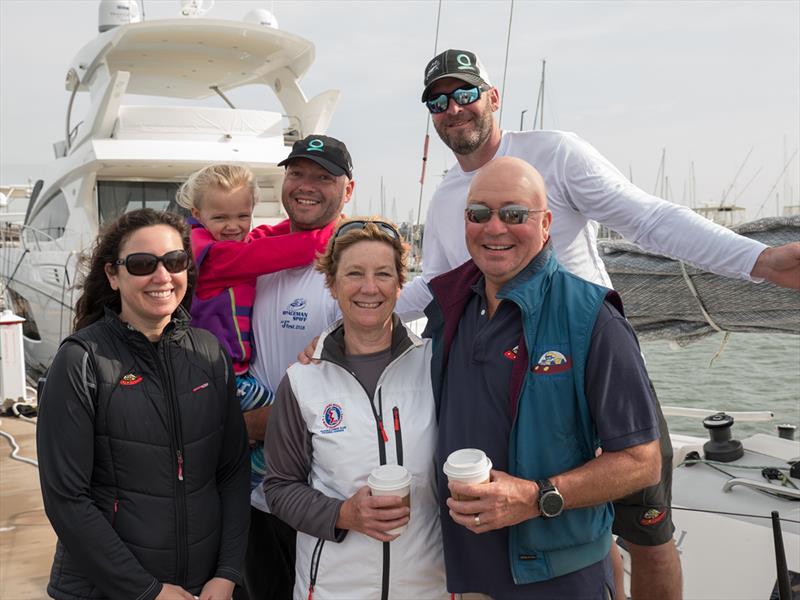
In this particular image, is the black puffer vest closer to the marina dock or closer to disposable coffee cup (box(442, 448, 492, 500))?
disposable coffee cup (box(442, 448, 492, 500))

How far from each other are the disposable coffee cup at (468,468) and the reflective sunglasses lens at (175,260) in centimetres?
119

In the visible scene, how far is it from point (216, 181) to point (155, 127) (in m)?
8.12

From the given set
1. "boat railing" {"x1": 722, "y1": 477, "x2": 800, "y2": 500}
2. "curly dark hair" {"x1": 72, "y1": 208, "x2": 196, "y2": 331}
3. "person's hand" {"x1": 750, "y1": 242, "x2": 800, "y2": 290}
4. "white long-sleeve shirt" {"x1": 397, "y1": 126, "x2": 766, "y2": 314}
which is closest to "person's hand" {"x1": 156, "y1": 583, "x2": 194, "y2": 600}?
"curly dark hair" {"x1": 72, "y1": 208, "x2": 196, "y2": 331}

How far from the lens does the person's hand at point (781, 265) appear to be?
2.09 metres

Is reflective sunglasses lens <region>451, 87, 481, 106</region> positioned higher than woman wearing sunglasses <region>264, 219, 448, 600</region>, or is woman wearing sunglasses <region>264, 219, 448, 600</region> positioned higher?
reflective sunglasses lens <region>451, 87, 481, 106</region>

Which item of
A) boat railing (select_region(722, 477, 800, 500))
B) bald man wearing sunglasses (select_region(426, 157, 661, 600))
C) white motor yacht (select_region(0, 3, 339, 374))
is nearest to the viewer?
bald man wearing sunglasses (select_region(426, 157, 661, 600))

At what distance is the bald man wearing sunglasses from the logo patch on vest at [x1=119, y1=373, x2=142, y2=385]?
37.9 inches

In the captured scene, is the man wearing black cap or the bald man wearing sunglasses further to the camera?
the man wearing black cap

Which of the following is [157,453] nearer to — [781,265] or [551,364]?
[551,364]

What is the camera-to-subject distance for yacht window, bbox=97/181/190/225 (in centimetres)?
1023

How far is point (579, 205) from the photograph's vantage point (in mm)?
2586

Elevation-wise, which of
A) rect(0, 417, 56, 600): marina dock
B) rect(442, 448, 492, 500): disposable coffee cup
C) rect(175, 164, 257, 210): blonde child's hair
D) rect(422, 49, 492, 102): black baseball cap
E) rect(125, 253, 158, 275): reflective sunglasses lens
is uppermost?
rect(422, 49, 492, 102): black baseball cap

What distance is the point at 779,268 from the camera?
83.2 inches

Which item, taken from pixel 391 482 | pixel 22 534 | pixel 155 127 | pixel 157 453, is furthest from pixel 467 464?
pixel 155 127
